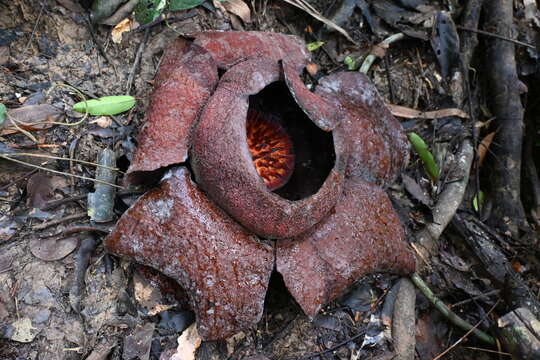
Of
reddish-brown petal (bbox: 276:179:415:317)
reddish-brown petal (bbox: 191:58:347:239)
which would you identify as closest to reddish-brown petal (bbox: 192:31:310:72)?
reddish-brown petal (bbox: 191:58:347:239)

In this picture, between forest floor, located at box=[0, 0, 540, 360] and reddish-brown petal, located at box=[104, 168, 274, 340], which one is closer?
→ reddish-brown petal, located at box=[104, 168, 274, 340]

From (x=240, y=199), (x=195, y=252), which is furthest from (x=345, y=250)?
(x=195, y=252)

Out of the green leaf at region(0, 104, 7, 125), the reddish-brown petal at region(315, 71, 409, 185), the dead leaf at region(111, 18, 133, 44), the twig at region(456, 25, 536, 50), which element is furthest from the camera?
the twig at region(456, 25, 536, 50)

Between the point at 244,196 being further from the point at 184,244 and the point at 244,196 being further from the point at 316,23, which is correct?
the point at 316,23

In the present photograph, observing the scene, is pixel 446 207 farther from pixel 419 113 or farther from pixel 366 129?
pixel 366 129

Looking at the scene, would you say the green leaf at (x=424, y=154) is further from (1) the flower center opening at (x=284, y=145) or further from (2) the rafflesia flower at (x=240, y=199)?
(1) the flower center opening at (x=284, y=145)

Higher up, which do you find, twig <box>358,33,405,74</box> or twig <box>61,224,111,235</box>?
twig <box>358,33,405,74</box>

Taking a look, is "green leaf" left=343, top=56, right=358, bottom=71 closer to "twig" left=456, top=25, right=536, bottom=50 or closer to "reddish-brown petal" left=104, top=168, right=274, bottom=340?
"twig" left=456, top=25, right=536, bottom=50
